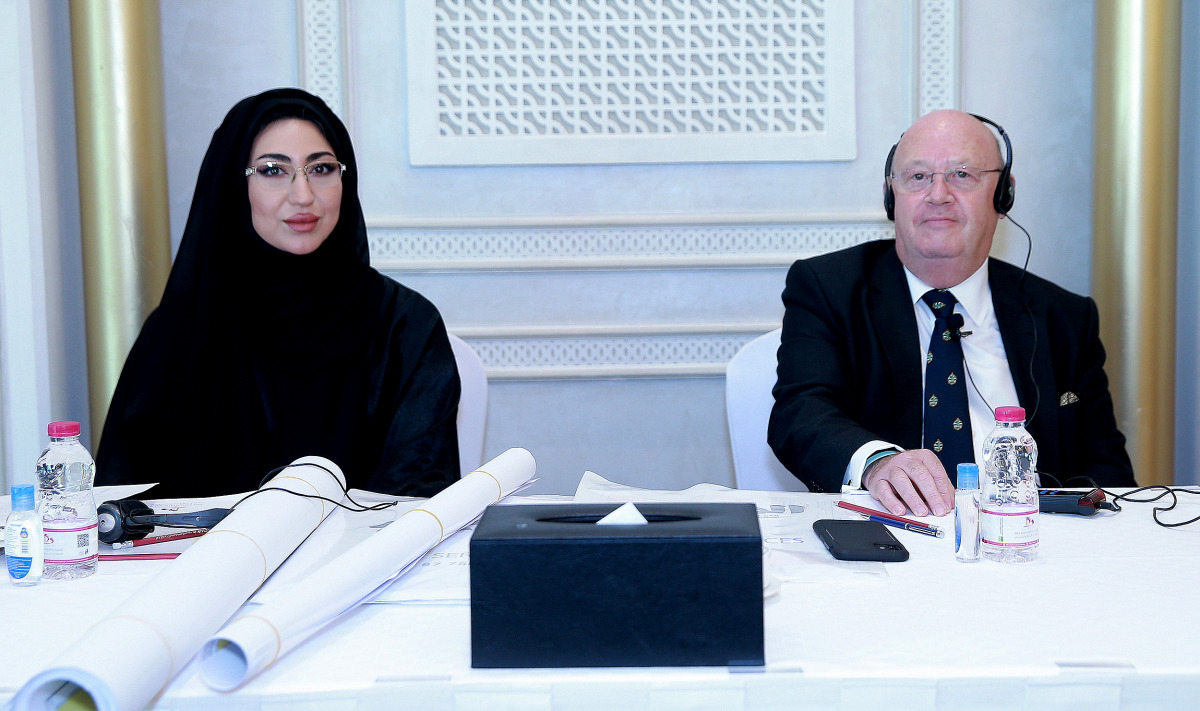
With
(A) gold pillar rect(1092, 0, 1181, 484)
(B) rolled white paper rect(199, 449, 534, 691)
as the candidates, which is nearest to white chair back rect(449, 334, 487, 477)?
(B) rolled white paper rect(199, 449, 534, 691)

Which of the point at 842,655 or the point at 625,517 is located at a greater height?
the point at 625,517

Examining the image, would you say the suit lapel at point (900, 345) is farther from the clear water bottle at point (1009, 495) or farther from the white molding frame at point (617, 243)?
the white molding frame at point (617, 243)

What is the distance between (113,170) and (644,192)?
140cm

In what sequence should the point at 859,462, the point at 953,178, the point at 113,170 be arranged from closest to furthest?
the point at 859,462
the point at 953,178
the point at 113,170

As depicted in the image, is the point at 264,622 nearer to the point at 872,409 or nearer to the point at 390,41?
the point at 872,409

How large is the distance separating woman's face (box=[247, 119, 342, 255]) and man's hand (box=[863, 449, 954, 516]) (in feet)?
4.04

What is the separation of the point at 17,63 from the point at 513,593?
2.19 metres

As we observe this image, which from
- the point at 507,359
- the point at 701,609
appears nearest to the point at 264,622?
the point at 701,609

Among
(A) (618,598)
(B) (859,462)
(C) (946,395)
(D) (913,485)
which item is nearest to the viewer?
(A) (618,598)

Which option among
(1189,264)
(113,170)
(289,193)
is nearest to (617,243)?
(289,193)

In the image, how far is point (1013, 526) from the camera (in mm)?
1015

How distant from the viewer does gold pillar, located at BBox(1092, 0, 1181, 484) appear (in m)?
2.53

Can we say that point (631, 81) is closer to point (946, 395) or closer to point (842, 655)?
point (946, 395)

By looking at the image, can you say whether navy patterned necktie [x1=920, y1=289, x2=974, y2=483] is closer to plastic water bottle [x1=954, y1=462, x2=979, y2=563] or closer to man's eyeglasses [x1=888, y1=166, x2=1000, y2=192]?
man's eyeglasses [x1=888, y1=166, x2=1000, y2=192]
